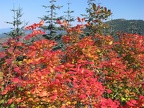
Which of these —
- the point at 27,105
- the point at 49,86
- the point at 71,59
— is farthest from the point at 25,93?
the point at 71,59

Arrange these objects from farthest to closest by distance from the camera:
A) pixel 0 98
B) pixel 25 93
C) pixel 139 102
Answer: pixel 0 98
pixel 25 93
pixel 139 102

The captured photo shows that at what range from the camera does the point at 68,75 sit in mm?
8617

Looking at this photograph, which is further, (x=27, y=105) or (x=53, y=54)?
(x=53, y=54)

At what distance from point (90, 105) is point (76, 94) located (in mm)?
795

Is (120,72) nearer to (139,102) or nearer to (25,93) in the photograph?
(139,102)

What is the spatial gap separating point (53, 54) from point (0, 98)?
300 centimetres

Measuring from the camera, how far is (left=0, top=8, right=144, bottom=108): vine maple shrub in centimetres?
792

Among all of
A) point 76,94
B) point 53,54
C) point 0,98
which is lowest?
point 0,98

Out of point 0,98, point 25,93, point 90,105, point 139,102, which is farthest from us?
point 0,98

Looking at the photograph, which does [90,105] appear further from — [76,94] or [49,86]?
[49,86]

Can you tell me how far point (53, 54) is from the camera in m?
10.5

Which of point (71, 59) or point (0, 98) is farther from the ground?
point (71, 59)

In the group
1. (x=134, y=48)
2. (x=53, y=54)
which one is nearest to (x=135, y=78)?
(x=134, y=48)

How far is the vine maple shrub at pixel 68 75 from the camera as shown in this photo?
792 cm
